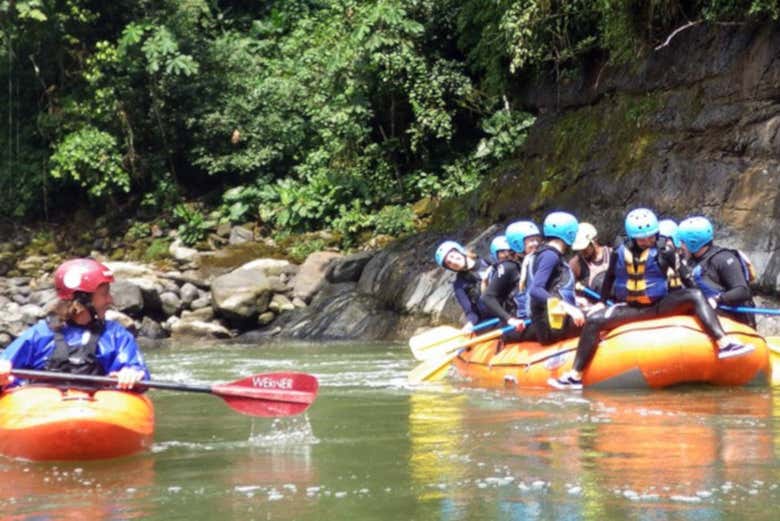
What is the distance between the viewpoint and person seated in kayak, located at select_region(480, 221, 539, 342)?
975cm

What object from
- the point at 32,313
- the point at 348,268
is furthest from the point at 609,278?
the point at 32,313

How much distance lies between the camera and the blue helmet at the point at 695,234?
8.77 metres

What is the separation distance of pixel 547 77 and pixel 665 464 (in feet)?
40.0

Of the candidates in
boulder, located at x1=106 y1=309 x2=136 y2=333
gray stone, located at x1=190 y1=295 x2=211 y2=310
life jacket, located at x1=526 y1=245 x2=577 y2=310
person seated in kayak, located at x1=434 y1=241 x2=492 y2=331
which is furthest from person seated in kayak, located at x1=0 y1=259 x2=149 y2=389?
gray stone, located at x1=190 y1=295 x2=211 y2=310

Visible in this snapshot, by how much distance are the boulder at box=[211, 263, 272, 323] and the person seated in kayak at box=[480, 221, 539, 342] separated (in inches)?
320

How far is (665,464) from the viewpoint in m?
5.48

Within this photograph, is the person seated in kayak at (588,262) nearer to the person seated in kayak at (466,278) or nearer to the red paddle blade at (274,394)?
the person seated in kayak at (466,278)

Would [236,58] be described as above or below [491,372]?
above

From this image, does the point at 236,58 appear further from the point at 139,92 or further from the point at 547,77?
the point at 547,77

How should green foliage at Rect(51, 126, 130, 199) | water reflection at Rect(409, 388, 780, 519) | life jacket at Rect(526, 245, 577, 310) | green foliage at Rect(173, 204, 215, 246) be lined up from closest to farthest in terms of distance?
water reflection at Rect(409, 388, 780, 519)
life jacket at Rect(526, 245, 577, 310)
green foliage at Rect(173, 204, 215, 246)
green foliage at Rect(51, 126, 130, 199)

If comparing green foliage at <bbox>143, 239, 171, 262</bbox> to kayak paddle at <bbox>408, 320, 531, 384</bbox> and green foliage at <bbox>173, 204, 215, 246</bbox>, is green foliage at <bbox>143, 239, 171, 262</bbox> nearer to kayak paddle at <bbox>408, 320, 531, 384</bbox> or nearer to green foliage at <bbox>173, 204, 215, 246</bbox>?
green foliage at <bbox>173, 204, 215, 246</bbox>

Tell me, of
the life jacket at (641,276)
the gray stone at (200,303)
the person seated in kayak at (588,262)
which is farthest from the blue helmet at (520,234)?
the gray stone at (200,303)

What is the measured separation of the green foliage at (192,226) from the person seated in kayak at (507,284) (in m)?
12.1

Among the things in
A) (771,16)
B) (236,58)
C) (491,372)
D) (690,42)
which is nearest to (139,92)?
(236,58)
